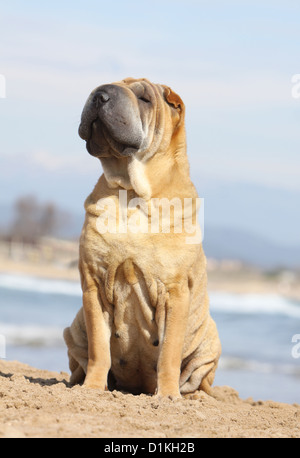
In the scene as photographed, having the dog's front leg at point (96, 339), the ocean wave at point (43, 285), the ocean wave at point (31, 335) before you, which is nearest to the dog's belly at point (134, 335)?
the dog's front leg at point (96, 339)

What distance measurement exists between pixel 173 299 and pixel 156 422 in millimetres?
1129

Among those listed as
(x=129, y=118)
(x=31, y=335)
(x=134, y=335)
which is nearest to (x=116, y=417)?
(x=134, y=335)

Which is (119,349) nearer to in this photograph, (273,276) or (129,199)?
(129,199)

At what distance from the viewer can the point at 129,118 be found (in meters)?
4.48

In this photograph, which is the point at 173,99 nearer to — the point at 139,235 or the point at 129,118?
the point at 129,118

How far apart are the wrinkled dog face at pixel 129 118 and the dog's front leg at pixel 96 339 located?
0.92m

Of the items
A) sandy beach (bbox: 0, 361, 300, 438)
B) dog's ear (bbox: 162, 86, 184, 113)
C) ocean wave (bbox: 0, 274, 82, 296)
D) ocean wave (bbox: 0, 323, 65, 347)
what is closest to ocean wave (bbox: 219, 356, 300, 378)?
ocean wave (bbox: 0, 323, 65, 347)

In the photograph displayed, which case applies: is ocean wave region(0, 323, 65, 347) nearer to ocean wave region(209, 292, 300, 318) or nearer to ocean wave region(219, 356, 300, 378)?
ocean wave region(219, 356, 300, 378)

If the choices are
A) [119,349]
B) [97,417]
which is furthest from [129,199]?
[97,417]

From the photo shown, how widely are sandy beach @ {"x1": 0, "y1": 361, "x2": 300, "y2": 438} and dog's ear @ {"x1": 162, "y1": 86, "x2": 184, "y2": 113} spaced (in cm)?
184

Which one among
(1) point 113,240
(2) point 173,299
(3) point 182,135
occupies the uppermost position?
(3) point 182,135
